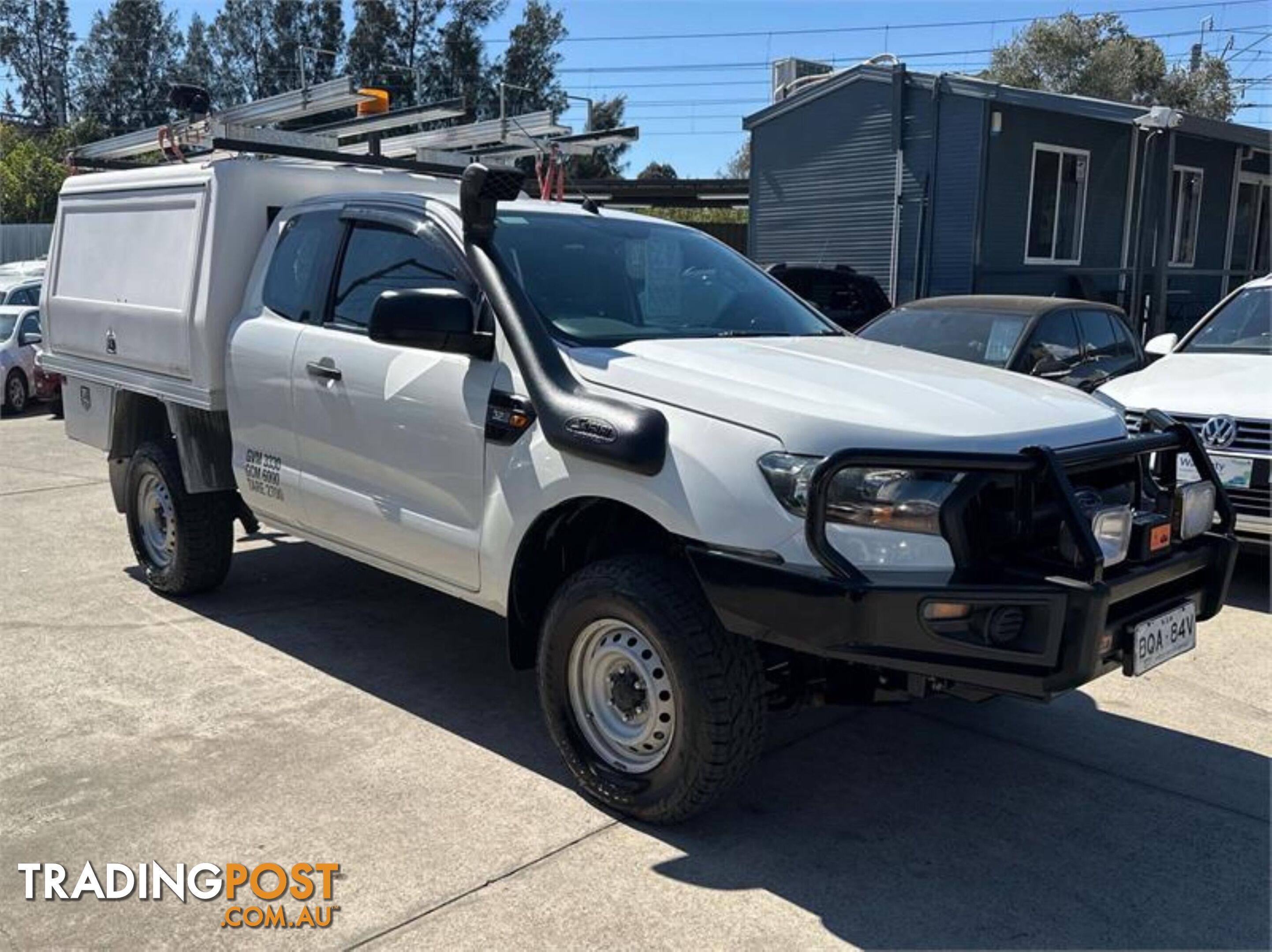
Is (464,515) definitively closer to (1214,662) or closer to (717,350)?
(717,350)

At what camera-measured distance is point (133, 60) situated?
59.9 metres

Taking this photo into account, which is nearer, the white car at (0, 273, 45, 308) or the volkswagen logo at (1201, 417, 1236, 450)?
the volkswagen logo at (1201, 417, 1236, 450)

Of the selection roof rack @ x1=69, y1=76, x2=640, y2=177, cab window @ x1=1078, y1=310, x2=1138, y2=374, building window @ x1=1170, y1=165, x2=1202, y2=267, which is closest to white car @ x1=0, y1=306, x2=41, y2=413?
roof rack @ x1=69, y1=76, x2=640, y2=177

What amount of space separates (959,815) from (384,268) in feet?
10.1

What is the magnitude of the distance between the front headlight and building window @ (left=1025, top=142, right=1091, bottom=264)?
14.4m

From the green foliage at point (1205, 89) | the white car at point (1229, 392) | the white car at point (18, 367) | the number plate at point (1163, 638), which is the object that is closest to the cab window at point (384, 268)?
the number plate at point (1163, 638)

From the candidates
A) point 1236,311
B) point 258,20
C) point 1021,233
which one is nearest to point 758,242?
point 1021,233

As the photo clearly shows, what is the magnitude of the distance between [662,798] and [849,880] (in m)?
0.61

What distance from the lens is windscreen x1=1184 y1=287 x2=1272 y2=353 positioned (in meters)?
7.68

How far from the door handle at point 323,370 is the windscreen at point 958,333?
13.8 feet

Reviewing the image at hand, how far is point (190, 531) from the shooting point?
231 inches

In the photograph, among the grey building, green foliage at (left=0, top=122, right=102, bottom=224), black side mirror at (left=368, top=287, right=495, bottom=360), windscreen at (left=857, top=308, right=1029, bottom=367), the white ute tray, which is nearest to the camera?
black side mirror at (left=368, top=287, right=495, bottom=360)

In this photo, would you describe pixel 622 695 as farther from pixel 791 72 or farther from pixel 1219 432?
pixel 791 72

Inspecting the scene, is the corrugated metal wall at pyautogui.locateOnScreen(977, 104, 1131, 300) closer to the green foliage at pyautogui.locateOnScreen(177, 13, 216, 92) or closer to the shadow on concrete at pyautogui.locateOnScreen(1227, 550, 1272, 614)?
the shadow on concrete at pyautogui.locateOnScreen(1227, 550, 1272, 614)
